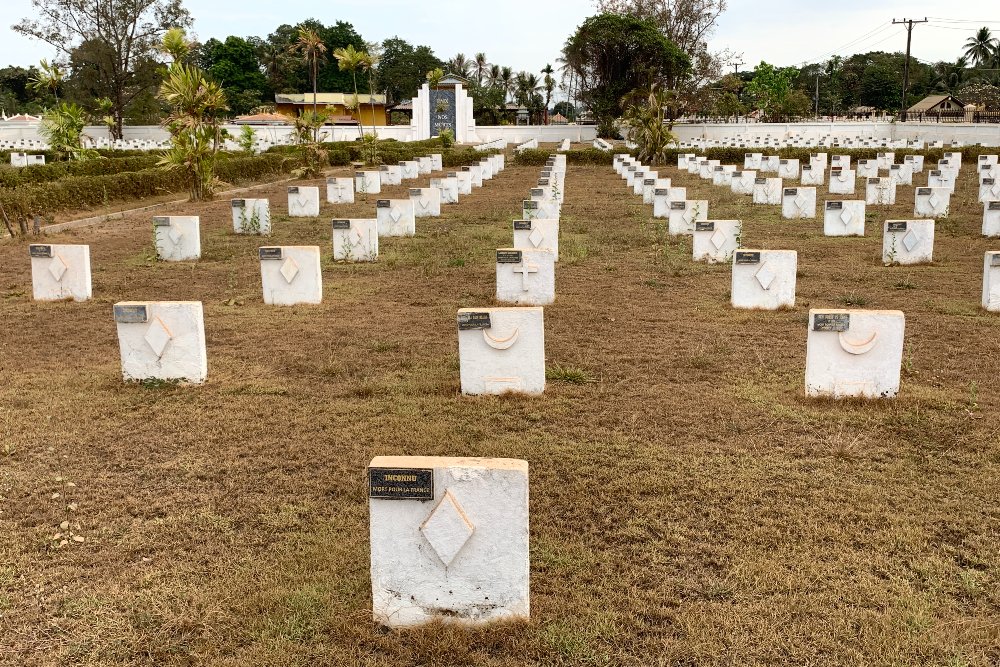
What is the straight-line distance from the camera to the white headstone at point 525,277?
948 centimetres

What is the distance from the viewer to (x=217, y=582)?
155 inches

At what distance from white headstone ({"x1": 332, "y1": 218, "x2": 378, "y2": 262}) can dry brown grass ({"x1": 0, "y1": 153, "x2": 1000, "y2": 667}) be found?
3.06 meters

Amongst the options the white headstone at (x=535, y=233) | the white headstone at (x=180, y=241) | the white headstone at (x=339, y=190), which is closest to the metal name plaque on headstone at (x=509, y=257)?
the white headstone at (x=535, y=233)

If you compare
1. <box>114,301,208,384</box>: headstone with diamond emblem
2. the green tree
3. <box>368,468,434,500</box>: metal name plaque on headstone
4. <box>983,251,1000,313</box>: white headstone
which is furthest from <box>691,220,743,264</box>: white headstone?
the green tree

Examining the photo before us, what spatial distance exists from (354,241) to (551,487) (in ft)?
28.3

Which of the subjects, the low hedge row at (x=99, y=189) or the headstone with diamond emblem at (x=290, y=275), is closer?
the headstone with diamond emblem at (x=290, y=275)

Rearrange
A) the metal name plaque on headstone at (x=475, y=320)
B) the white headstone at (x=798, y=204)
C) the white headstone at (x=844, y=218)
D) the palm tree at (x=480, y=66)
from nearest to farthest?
the metal name plaque on headstone at (x=475, y=320)
the white headstone at (x=844, y=218)
the white headstone at (x=798, y=204)
the palm tree at (x=480, y=66)

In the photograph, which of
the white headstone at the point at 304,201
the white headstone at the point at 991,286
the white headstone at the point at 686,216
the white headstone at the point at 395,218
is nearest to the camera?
the white headstone at the point at 991,286

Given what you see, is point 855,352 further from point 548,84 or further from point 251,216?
point 548,84

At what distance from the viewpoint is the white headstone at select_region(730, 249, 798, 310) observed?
360 inches

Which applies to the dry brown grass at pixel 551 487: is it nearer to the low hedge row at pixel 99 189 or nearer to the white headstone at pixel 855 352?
the white headstone at pixel 855 352

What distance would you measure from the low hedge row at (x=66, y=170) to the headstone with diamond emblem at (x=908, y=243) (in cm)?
1853

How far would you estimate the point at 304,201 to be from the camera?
62.7 feet

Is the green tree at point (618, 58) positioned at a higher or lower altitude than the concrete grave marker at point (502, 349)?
higher
